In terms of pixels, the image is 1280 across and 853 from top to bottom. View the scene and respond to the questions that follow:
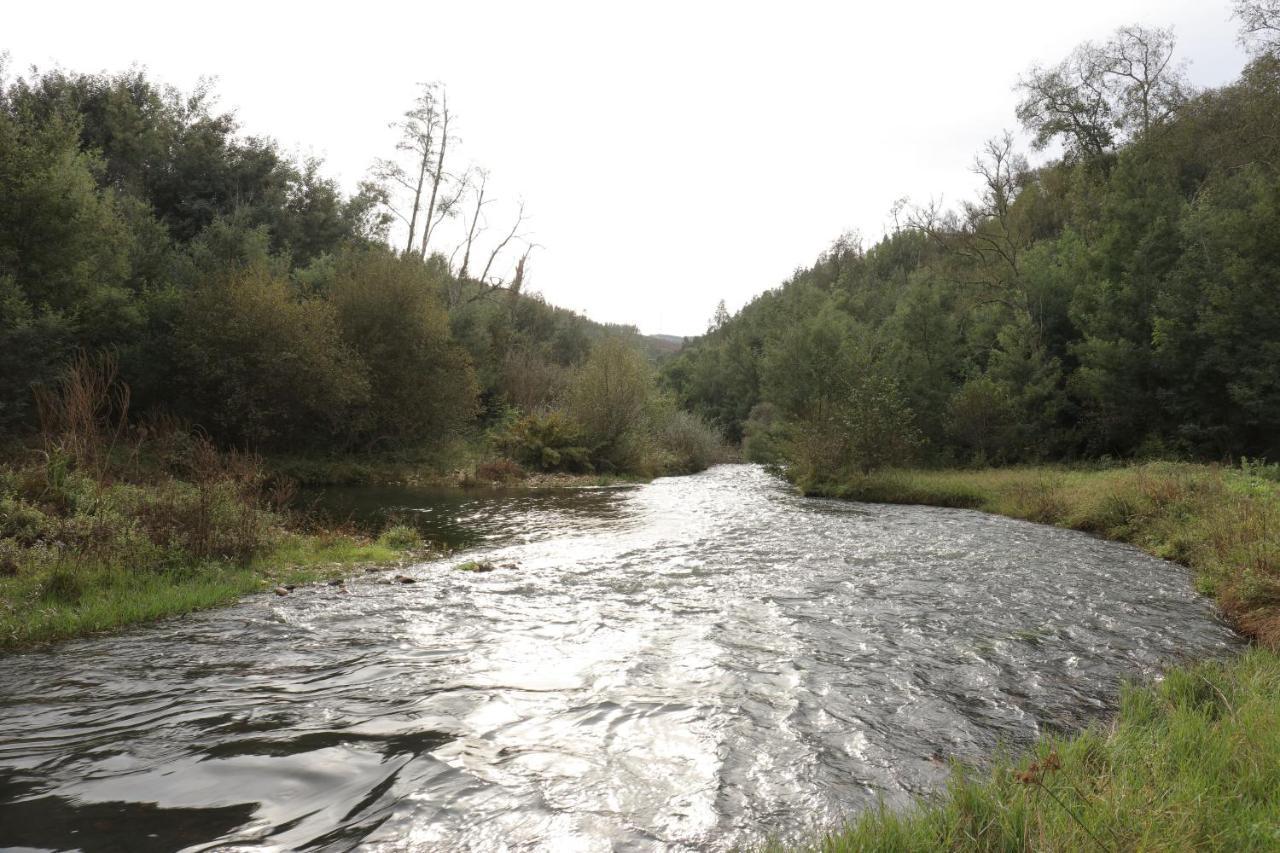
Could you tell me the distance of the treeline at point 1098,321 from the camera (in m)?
22.1

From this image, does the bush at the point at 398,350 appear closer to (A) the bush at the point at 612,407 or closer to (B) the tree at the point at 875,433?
(A) the bush at the point at 612,407

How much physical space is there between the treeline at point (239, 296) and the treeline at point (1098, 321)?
37.3 ft

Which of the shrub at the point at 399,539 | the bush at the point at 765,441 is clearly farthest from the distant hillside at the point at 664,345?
the shrub at the point at 399,539

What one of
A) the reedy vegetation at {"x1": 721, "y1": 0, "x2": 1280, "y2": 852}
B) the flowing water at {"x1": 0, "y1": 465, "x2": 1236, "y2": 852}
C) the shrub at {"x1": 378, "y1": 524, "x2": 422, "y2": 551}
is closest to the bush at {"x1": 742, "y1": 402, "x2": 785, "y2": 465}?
the reedy vegetation at {"x1": 721, "y1": 0, "x2": 1280, "y2": 852}

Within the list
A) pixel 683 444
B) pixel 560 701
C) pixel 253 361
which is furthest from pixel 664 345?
pixel 560 701

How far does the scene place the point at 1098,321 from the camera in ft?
86.6

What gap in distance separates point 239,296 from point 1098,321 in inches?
1226

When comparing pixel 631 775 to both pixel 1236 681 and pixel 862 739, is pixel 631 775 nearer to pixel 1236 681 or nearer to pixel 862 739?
pixel 862 739

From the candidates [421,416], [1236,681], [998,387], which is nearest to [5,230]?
[421,416]

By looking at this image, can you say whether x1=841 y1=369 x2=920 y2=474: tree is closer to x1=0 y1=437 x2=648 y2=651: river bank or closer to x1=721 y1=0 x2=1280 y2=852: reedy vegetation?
x1=721 y1=0 x2=1280 y2=852: reedy vegetation

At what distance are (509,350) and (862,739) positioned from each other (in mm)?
36934

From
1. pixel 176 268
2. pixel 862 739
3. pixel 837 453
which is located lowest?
pixel 862 739

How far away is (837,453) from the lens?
79.9ft

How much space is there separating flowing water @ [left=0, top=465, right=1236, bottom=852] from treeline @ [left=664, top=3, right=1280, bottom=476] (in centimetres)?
1683
